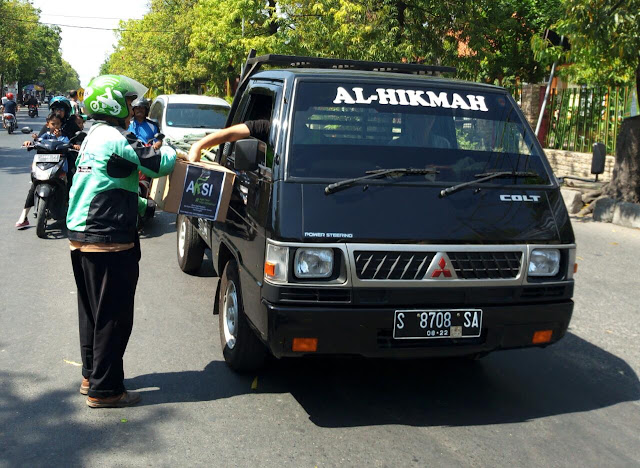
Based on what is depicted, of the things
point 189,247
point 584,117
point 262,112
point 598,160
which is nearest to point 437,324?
point 262,112

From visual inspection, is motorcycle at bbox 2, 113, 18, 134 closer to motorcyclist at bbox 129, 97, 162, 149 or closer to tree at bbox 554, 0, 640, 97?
motorcyclist at bbox 129, 97, 162, 149

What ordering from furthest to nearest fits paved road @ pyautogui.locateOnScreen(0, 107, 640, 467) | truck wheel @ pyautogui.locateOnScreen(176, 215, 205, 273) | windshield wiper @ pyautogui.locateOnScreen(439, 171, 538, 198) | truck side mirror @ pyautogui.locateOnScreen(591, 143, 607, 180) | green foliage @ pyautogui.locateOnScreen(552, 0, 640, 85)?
green foliage @ pyautogui.locateOnScreen(552, 0, 640, 85), truck wheel @ pyautogui.locateOnScreen(176, 215, 205, 273), truck side mirror @ pyautogui.locateOnScreen(591, 143, 607, 180), windshield wiper @ pyautogui.locateOnScreen(439, 171, 538, 198), paved road @ pyautogui.locateOnScreen(0, 107, 640, 467)

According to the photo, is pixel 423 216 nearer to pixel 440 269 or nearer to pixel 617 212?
pixel 440 269

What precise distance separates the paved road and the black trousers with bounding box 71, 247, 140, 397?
23 centimetres

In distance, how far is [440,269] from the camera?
4.12 m

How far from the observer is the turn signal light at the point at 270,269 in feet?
13.4

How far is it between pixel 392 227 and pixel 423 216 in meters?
0.22

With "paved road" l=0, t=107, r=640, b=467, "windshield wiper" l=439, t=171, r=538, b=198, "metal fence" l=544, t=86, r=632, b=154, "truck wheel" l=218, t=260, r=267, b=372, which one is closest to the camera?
"paved road" l=0, t=107, r=640, b=467

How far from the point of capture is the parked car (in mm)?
14477

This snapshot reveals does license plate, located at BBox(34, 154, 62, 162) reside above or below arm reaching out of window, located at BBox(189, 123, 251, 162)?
below

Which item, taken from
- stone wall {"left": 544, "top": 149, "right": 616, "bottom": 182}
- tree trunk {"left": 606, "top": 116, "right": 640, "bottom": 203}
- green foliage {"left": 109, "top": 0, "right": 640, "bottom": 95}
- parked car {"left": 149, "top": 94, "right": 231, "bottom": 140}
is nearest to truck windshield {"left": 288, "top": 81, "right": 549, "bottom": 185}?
green foliage {"left": 109, "top": 0, "right": 640, "bottom": 95}

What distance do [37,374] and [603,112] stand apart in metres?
15.2

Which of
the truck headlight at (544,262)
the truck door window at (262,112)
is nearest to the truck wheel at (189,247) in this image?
the truck door window at (262,112)

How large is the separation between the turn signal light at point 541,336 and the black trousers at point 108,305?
2.42 metres
